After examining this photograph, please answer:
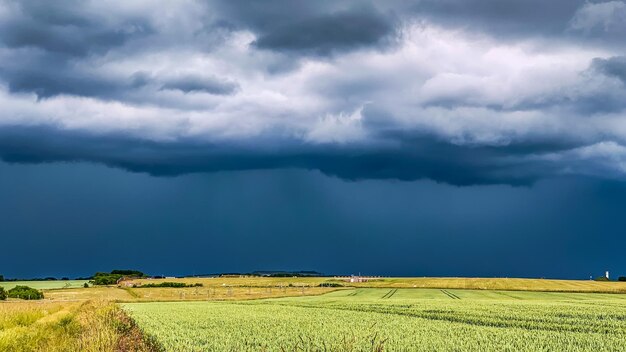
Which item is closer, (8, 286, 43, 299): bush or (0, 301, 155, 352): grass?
(0, 301, 155, 352): grass

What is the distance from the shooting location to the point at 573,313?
32875 millimetres

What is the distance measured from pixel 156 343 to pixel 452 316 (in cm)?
1935

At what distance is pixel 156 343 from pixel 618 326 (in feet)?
68.7

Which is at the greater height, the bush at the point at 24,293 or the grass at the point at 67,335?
the grass at the point at 67,335

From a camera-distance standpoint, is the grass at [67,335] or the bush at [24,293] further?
the bush at [24,293]

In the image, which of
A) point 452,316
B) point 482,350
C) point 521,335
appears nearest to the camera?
point 482,350

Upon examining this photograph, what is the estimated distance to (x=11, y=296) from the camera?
107188 millimetres

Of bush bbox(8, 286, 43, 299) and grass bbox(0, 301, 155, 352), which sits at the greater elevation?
grass bbox(0, 301, 155, 352)

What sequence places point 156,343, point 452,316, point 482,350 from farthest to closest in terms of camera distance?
1. point 452,316
2. point 156,343
3. point 482,350

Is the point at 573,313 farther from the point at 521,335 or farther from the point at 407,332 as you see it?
the point at 407,332

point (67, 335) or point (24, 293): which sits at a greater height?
point (67, 335)

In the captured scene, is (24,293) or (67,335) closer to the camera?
(67,335)

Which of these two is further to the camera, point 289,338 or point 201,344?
point 289,338

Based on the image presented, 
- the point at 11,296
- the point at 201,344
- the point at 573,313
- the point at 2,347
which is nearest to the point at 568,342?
the point at 201,344
